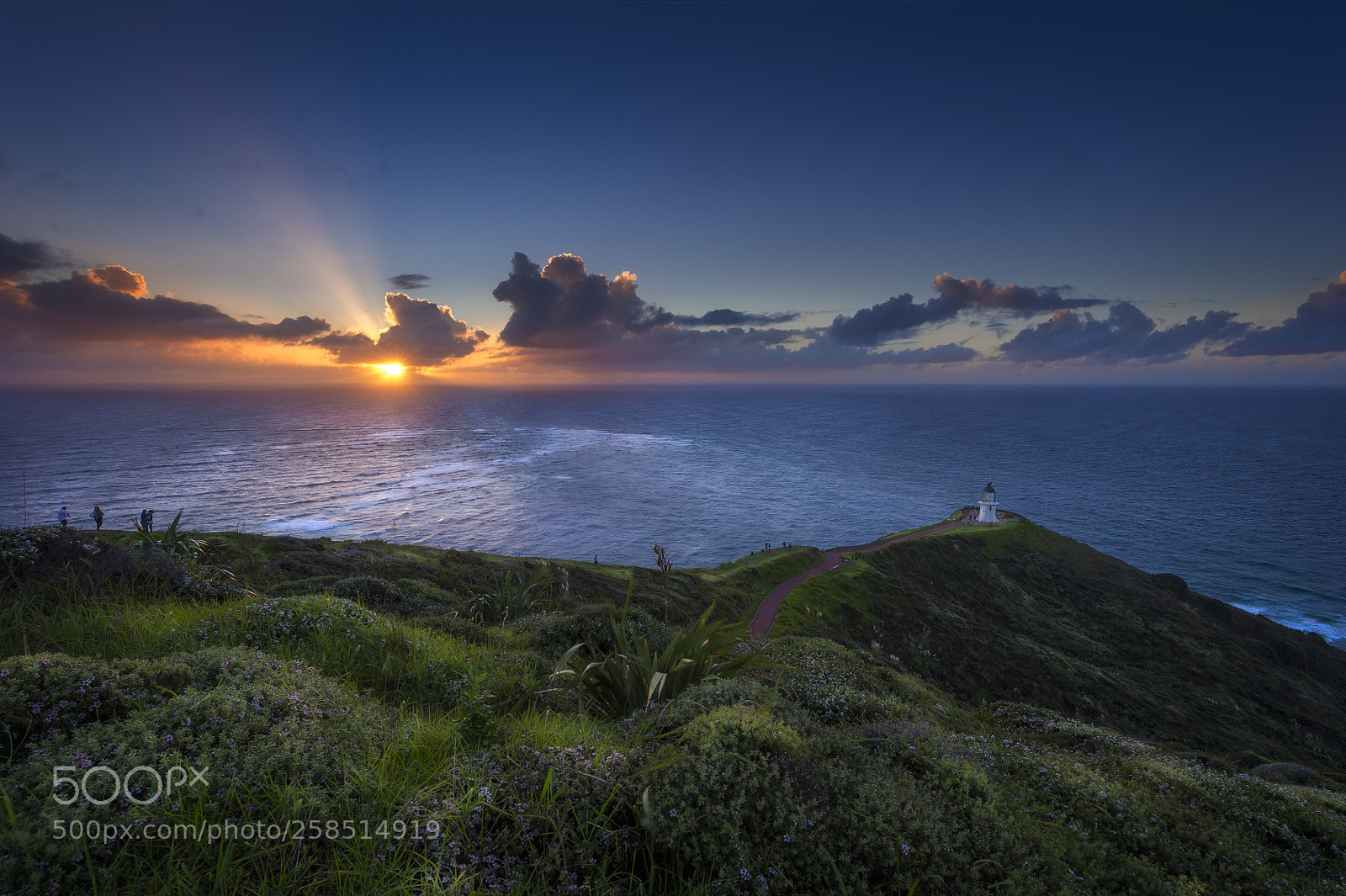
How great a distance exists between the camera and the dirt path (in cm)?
3149

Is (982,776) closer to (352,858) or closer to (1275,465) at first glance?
(352,858)

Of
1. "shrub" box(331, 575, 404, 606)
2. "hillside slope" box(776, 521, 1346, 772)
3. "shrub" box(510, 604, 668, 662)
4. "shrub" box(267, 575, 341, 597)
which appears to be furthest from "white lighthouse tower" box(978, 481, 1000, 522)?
"shrub" box(267, 575, 341, 597)

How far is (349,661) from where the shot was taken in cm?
488

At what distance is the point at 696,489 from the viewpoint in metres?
96.3

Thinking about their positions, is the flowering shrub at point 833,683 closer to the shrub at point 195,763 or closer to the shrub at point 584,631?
the shrub at point 584,631

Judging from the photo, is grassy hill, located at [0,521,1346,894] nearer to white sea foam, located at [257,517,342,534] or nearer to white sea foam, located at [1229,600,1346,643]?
white sea foam, located at [257,517,342,534]

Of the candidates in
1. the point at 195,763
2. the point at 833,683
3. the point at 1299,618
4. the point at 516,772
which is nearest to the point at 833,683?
the point at 833,683

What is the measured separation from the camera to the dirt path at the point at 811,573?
103 feet

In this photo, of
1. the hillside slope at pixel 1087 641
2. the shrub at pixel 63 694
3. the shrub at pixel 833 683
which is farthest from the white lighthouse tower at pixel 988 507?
the shrub at pixel 63 694

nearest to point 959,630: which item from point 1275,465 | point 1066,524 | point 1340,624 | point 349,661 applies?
point 349,661

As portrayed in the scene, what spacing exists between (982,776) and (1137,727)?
1488 inches

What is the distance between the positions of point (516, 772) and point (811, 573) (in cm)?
4289

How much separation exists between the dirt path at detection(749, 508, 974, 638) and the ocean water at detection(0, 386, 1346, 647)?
33.9 ft

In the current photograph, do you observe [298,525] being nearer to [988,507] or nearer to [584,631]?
[584,631]
